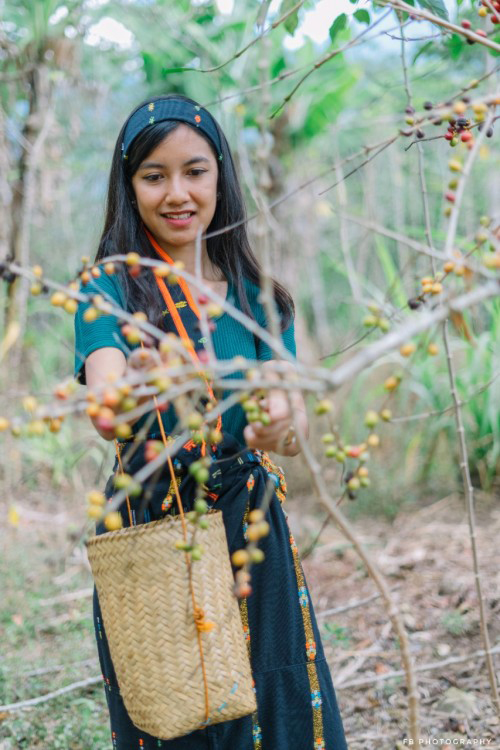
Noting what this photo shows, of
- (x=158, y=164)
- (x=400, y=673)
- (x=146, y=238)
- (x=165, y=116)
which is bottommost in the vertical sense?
(x=400, y=673)

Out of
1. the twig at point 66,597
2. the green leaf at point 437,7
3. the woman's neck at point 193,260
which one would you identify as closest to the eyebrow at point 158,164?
the woman's neck at point 193,260

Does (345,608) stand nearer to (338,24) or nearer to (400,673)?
(400,673)

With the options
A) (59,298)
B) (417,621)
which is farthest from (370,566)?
(417,621)

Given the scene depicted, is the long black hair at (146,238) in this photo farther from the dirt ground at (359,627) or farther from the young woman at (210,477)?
the dirt ground at (359,627)

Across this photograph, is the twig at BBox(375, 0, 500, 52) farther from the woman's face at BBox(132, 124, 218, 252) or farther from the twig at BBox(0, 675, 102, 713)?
the twig at BBox(0, 675, 102, 713)

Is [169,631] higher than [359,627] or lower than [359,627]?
higher

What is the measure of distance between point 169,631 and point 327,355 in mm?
619

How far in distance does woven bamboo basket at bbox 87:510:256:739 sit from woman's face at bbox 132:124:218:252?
66 cm

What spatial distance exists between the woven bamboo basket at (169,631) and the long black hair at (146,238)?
0.49m

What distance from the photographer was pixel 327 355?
1591 mm

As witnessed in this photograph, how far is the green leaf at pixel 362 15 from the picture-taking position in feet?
5.67

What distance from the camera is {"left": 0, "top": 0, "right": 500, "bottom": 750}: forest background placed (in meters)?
1.26

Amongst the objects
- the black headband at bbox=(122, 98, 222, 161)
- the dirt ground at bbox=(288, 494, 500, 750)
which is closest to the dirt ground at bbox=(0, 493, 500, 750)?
the dirt ground at bbox=(288, 494, 500, 750)

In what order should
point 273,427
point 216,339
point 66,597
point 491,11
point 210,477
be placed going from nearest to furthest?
point 273,427
point 491,11
point 210,477
point 216,339
point 66,597
